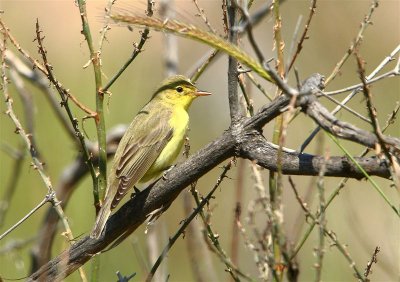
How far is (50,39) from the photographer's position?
10383 millimetres

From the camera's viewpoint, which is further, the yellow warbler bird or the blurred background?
the blurred background

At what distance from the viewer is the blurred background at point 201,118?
208 inches

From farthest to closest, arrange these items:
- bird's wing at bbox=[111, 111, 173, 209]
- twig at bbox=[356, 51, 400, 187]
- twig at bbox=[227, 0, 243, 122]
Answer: bird's wing at bbox=[111, 111, 173, 209] → twig at bbox=[227, 0, 243, 122] → twig at bbox=[356, 51, 400, 187]

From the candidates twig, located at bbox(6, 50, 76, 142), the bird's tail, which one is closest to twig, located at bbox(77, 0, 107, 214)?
the bird's tail

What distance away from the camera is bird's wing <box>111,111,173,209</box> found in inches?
137

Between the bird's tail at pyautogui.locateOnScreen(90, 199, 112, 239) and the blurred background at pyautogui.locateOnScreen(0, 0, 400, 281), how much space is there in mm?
1121

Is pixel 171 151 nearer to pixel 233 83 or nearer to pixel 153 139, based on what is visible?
pixel 153 139

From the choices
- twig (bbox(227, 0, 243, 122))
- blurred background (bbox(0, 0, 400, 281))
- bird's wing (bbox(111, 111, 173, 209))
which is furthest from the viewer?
blurred background (bbox(0, 0, 400, 281))

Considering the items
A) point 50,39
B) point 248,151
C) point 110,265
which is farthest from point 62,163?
point 248,151

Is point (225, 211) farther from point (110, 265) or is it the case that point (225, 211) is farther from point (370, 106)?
point (370, 106)

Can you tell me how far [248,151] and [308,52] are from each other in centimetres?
659

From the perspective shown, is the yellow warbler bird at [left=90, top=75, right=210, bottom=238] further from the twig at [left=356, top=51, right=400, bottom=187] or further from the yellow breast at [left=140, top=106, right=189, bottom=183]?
the twig at [left=356, top=51, right=400, bottom=187]

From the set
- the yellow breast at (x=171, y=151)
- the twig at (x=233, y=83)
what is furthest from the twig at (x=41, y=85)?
the twig at (x=233, y=83)

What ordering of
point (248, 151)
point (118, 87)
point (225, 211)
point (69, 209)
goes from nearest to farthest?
point (248, 151), point (69, 209), point (225, 211), point (118, 87)
